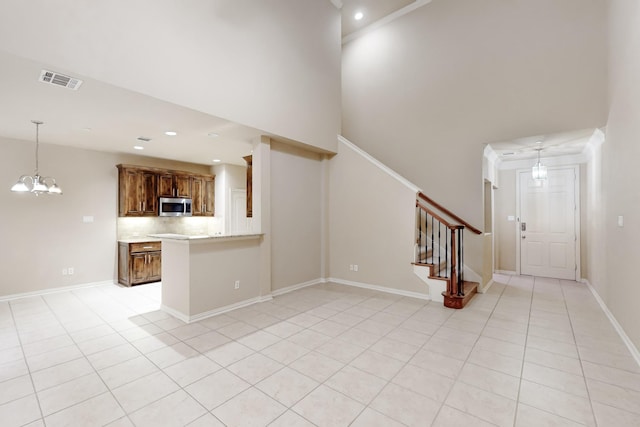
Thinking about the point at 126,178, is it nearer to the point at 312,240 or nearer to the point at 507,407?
the point at 312,240

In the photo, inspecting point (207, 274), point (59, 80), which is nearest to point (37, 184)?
point (59, 80)

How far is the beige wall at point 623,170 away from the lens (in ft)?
9.46

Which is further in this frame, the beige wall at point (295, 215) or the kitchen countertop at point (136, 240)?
the kitchen countertop at point (136, 240)

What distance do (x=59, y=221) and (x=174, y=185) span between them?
2196mm

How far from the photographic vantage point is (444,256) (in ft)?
17.9

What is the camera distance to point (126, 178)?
19.6 ft

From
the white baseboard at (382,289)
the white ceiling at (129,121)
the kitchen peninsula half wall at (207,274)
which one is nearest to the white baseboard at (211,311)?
the kitchen peninsula half wall at (207,274)

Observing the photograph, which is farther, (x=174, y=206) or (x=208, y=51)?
(x=174, y=206)

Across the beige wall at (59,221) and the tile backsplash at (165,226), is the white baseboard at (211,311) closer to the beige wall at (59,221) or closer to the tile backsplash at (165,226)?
the beige wall at (59,221)

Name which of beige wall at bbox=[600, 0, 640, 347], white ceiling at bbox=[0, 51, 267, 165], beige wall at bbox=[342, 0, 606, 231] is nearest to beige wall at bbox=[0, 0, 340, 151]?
white ceiling at bbox=[0, 51, 267, 165]

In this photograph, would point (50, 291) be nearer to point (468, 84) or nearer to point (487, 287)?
point (487, 287)

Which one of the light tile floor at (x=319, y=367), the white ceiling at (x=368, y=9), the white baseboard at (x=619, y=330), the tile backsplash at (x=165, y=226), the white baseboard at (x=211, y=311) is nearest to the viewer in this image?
the light tile floor at (x=319, y=367)

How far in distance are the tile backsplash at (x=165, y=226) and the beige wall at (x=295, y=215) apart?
3.38 meters

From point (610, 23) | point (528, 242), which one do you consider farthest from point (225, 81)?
point (528, 242)
